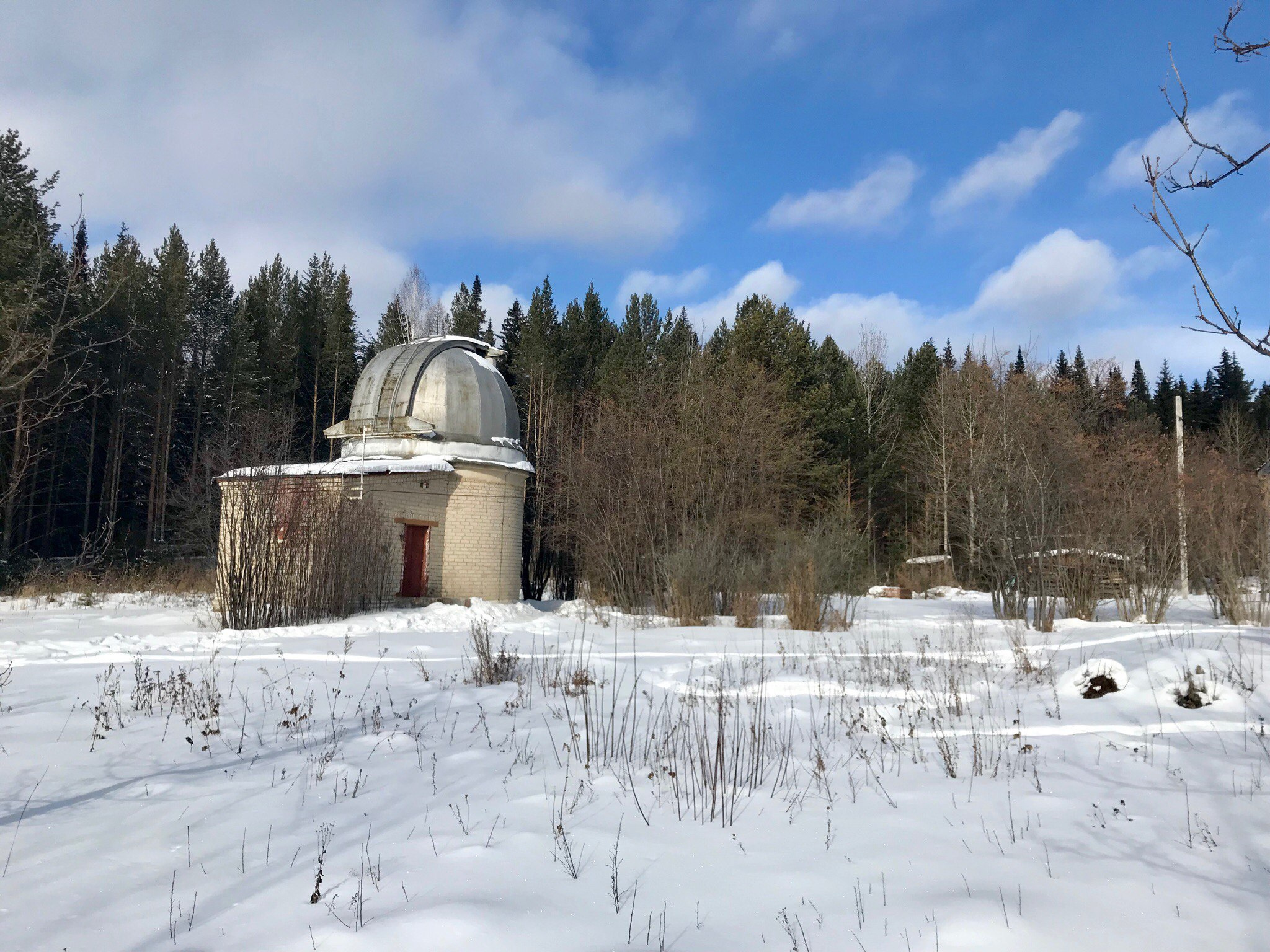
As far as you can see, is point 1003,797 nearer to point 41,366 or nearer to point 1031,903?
point 1031,903

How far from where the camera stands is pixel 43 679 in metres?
7.66

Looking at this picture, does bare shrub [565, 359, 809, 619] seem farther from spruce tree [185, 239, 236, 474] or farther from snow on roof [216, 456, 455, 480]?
spruce tree [185, 239, 236, 474]

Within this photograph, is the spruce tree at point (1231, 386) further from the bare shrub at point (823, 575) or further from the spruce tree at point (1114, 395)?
the bare shrub at point (823, 575)

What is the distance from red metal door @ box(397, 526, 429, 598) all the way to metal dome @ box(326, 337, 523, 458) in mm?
2283

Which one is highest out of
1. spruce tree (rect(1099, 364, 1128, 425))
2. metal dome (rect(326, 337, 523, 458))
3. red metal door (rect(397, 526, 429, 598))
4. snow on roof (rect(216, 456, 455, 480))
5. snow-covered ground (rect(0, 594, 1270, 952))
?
spruce tree (rect(1099, 364, 1128, 425))

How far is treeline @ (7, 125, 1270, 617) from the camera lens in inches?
774

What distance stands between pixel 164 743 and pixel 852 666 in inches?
241

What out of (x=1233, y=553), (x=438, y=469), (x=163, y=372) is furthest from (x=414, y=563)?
(x=163, y=372)

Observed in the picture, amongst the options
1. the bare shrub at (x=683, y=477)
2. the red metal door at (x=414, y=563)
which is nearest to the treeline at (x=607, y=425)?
the bare shrub at (x=683, y=477)

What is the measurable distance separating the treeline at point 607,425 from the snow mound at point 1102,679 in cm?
662

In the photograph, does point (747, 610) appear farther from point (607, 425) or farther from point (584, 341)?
point (584, 341)

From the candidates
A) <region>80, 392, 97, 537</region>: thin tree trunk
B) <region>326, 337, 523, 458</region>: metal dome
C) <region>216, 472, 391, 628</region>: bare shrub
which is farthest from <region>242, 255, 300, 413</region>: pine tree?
<region>216, 472, 391, 628</region>: bare shrub

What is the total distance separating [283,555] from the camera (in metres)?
13.6

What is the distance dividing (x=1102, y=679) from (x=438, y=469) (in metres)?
15.5
